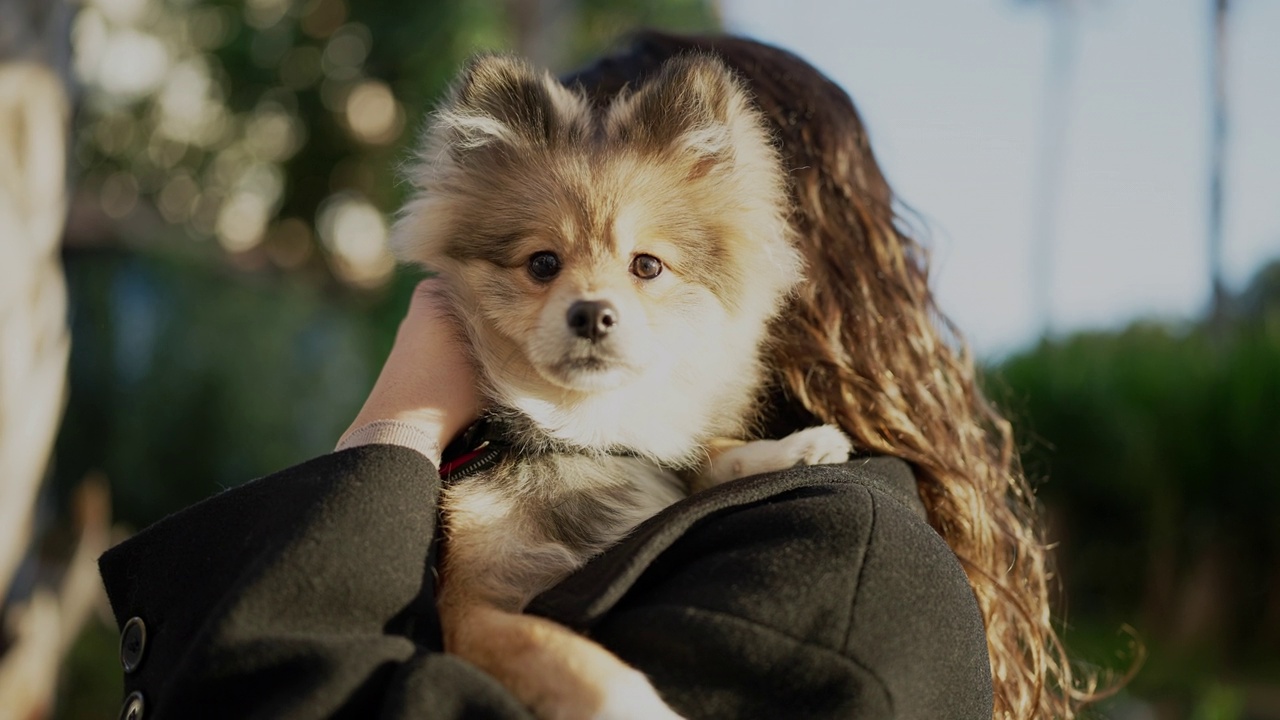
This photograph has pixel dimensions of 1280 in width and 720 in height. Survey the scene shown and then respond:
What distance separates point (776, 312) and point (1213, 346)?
571 cm

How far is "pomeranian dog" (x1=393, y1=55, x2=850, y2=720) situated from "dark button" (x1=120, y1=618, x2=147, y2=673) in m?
0.55

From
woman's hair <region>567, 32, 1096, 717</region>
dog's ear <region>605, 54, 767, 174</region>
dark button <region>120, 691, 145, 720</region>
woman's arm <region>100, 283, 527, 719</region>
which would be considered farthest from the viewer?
dog's ear <region>605, 54, 767, 174</region>

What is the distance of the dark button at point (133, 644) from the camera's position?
1791 millimetres

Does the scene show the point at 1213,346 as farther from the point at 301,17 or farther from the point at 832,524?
the point at 301,17

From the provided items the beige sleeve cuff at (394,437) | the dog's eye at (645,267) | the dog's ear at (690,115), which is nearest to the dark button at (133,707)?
the beige sleeve cuff at (394,437)

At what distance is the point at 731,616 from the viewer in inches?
64.2

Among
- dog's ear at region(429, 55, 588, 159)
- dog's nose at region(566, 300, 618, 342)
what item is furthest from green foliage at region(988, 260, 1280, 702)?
dog's nose at region(566, 300, 618, 342)

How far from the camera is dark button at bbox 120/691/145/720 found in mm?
1711

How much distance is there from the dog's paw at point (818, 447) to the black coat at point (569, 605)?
34cm

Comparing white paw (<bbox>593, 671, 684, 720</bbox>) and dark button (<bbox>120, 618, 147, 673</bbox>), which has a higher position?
dark button (<bbox>120, 618, 147, 673</bbox>)

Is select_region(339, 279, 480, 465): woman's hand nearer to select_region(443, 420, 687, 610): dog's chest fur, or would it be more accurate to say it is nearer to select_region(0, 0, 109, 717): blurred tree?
select_region(443, 420, 687, 610): dog's chest fur

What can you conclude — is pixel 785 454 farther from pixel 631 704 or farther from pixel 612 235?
pixel 631 704

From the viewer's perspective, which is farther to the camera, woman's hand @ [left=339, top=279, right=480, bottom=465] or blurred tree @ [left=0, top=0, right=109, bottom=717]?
blurred tree @ [left=0, top=0, right=109, bottom=717]

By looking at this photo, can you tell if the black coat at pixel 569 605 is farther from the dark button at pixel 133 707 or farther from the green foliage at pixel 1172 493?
the green foliage at pixel 1172 493
